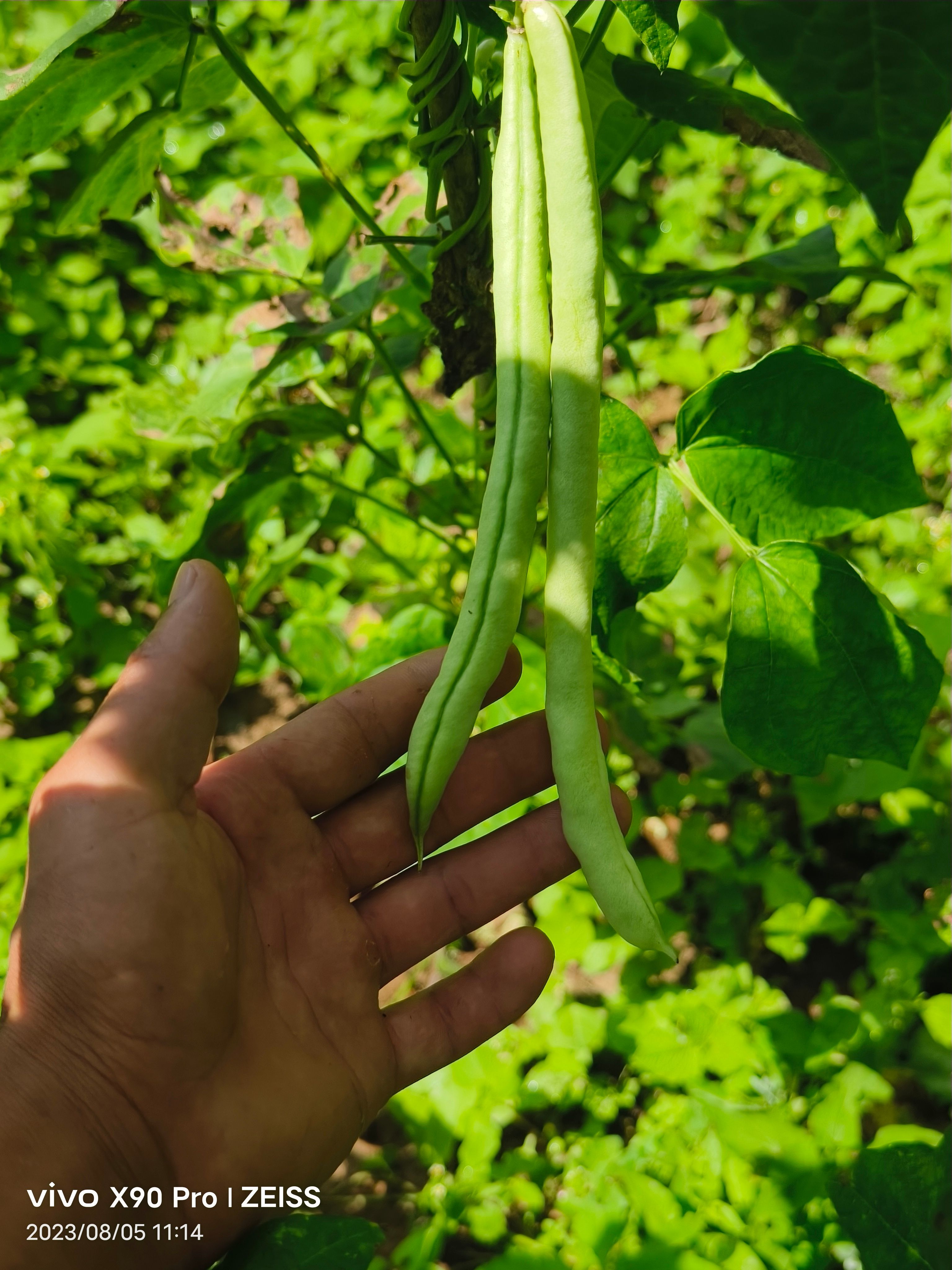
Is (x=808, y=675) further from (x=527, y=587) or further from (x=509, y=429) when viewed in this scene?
(x=527, y=587)

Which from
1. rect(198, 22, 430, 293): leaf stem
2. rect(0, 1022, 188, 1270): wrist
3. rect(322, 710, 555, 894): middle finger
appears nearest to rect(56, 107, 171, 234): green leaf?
rect(198, 22, 430, 293): leaf stem

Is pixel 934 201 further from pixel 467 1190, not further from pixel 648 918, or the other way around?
pixel 467 1190

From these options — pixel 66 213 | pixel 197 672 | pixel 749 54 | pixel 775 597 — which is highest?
pixel 66 213

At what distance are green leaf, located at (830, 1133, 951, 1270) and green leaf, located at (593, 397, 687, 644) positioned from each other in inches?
30.2

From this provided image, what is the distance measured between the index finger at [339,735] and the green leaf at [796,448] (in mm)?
510

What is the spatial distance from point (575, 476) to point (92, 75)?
881mm

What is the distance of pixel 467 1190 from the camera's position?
190 cm

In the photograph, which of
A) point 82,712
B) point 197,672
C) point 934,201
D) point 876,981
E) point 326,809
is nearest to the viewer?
point 197,672

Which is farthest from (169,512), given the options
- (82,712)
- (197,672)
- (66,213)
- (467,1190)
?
(467,1190)

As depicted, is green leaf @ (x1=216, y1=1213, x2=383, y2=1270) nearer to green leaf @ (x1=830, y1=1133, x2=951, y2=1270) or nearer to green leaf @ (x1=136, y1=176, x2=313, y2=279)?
green leaf @ (x1=830, y1=1133, x2=951, y2=1270)

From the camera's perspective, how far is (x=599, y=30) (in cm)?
119

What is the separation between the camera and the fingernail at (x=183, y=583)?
1.39 meters

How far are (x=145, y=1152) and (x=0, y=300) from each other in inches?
128

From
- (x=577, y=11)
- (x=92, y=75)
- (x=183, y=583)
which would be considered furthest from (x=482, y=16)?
(x=183, y=583)
